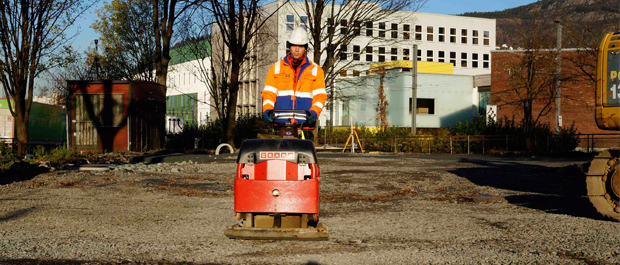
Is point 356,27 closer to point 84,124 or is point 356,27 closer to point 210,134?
point 210,134

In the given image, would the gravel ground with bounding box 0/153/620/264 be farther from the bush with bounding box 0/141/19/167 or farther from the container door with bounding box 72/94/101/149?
the container door with bounding box 72/94/101/149

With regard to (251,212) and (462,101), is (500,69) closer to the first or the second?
(462,101)

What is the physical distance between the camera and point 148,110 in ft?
86.9

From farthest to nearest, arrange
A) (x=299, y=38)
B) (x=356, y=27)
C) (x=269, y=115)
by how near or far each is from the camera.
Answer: (x=356, y=27) → (x=299, y=38) → (x=269, y=115)

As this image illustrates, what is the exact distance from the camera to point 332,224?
7.61 meters

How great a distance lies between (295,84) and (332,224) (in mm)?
1876

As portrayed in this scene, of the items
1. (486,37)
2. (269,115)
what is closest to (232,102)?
(269,115)

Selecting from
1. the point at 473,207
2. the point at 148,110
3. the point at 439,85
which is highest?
the point at 439,85

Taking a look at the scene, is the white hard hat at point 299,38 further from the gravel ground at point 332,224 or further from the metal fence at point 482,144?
the metal fence at point 482,144

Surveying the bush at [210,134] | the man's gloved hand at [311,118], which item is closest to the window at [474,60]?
the bush at [210,134]

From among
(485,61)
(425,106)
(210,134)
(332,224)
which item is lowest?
(332,224)

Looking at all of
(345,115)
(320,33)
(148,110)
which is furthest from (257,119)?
(345,115)

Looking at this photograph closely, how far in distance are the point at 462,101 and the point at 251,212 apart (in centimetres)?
5575

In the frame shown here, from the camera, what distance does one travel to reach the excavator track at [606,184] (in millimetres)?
7730
